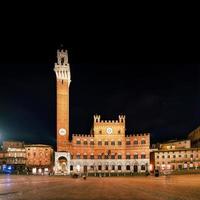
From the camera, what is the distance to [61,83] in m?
98.9

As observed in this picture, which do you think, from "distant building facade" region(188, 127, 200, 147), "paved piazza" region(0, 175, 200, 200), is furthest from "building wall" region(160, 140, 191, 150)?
"paved piazza" region(0, 175, 200, 200)

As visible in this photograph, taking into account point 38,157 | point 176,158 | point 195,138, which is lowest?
point 38,157

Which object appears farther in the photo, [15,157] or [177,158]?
[15,157]

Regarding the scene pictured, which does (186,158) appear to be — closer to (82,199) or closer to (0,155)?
(0,155)

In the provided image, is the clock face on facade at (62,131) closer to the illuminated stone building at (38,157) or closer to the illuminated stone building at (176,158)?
the illuminated stone building at (38,157)

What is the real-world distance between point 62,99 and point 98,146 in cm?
1856

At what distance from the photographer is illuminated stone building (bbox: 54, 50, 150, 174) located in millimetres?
94125

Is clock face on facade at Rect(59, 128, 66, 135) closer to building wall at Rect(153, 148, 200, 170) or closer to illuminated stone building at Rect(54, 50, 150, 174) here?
illuminated stone building at Rect(54, 50, 150, 174)

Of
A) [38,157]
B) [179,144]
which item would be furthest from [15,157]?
[179,144]

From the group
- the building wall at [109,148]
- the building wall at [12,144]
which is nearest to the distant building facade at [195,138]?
the building wall at [109,148]

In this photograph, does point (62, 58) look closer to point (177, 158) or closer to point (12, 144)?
point (12, 144)

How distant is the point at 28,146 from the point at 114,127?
30.4 metres

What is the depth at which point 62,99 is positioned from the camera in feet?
319

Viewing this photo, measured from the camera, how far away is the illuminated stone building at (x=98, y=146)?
94.1 m
